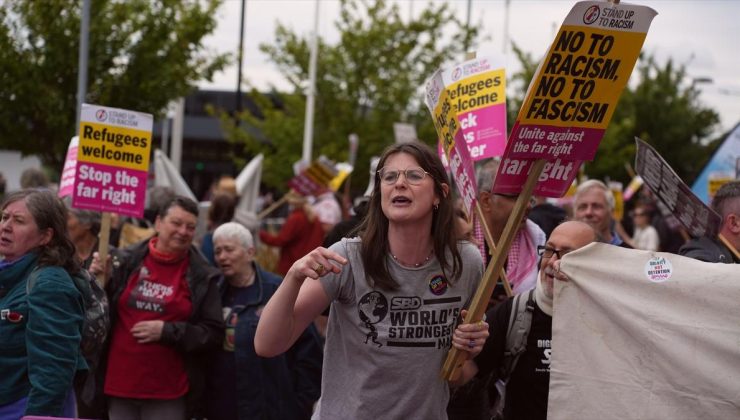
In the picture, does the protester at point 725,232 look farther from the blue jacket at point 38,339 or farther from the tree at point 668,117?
the tree at point 668,117

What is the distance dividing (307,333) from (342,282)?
2.99 metres

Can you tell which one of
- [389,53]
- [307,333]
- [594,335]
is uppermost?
[389,53]

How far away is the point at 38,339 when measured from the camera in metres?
4.82

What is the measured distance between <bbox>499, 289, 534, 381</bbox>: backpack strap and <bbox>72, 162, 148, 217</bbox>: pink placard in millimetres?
3397

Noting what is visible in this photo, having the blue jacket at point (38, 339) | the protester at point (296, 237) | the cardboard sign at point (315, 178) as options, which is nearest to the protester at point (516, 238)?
the blue jacket at point (38, 339)

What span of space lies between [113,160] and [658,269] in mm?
4315

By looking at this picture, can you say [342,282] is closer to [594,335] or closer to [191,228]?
[594,335]

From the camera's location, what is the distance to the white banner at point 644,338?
400cm

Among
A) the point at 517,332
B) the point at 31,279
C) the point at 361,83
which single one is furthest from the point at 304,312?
the point at 361,83

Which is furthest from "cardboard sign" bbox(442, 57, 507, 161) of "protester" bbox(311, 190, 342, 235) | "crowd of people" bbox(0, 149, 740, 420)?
"protester" bbox(311, 190, 342, 235)

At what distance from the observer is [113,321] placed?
267 inches

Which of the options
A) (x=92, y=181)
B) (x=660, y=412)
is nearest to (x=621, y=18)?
(x=660, y=412)

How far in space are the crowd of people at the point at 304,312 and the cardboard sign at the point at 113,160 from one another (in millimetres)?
210

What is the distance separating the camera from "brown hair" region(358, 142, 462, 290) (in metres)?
4.12
